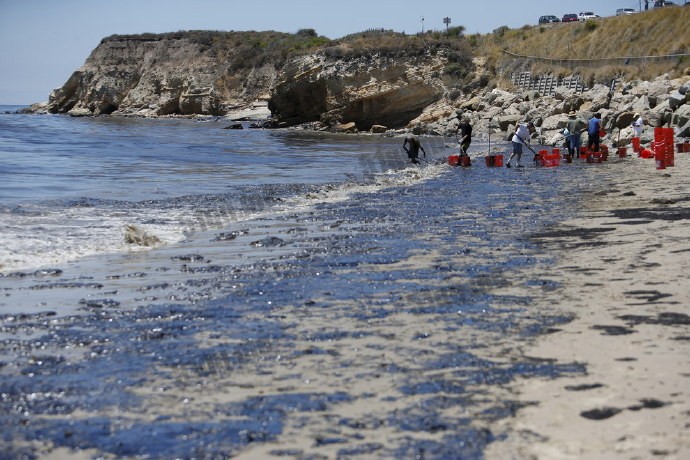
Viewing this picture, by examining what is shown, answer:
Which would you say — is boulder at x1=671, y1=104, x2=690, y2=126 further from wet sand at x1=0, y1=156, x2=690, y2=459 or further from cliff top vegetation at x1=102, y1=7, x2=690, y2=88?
wet sand at x1=0, y1=156, x2=690, y2=459

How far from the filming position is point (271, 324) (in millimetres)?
7391

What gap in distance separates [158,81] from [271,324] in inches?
3561

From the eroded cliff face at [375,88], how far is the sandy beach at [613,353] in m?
47.9

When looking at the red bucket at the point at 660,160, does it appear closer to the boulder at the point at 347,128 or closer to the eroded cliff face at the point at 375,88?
the boulder at the point at 347,128

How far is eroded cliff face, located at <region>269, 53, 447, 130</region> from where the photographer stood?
58719 millimetres

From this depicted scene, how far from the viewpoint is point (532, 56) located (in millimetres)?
59000

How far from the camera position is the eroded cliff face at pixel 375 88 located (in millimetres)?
58719

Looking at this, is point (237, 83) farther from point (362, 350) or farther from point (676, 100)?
point (362, 350)

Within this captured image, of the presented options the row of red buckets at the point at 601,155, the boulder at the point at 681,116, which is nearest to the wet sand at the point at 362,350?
the row of red buckets at the point at 601,155

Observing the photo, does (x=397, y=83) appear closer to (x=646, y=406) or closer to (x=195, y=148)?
(x=195, y=148)

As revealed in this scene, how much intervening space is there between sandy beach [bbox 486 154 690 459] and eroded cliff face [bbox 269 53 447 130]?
47901 mm

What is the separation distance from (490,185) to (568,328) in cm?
1327

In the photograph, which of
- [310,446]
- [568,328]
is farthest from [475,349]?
[310,446]

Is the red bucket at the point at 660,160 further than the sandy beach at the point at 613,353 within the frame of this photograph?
Yes
